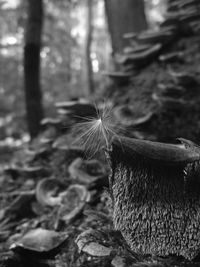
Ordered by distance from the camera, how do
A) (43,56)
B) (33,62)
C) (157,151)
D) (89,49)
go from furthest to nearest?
(89,49)
(43,56)
(33,62)
(157,151)

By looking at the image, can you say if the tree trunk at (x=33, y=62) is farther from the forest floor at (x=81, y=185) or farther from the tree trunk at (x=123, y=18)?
the forest floor at (x=81, y=185)

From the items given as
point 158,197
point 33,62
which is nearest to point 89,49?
point 33,62

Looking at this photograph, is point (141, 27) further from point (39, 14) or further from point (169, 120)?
point (169, 120)

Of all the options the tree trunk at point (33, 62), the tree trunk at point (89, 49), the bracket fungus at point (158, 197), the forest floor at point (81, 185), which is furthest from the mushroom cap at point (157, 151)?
the tree trunk at point (89, 49)

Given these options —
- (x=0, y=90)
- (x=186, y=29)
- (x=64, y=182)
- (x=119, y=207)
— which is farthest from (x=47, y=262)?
(x=0, y=90)

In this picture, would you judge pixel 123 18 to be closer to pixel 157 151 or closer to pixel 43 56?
pixel 157 151
